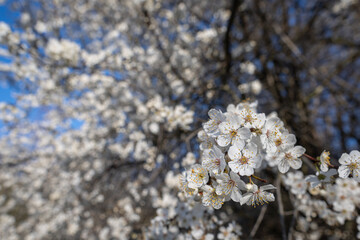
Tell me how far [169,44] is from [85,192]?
10.1ft

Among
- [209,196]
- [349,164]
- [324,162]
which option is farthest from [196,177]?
[349,164]

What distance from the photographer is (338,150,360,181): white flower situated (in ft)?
2.76

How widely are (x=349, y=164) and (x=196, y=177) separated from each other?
0.68 m

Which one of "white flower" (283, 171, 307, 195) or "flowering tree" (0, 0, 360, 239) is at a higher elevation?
"flowering tree" (0, 0, 360, 239)

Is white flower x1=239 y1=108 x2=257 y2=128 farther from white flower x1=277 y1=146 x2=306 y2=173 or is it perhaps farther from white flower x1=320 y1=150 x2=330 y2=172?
white flower x1=320 y1=150 x2=330 y2=172

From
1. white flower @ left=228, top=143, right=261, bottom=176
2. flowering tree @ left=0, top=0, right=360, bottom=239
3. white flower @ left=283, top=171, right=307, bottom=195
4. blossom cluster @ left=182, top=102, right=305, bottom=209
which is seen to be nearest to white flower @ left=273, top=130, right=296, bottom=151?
blossom cluster @ left=182, top=102, right=305, bottom=209

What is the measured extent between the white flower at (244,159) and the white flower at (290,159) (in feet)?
0.48

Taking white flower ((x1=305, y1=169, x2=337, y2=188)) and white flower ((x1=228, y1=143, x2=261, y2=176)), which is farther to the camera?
white flower ((x1=305, y1=169, x2=337, y2=188))

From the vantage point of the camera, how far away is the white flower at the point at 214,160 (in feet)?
2.68

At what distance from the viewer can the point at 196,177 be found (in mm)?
895

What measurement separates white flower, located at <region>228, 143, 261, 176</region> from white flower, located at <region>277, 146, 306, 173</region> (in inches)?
5.8

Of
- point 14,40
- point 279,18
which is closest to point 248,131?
point 14,40

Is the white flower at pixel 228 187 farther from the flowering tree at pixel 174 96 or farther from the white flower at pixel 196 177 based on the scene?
the flowering tree at pixel 174 96

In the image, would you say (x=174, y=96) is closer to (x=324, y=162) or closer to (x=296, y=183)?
(x=296, y=183)
